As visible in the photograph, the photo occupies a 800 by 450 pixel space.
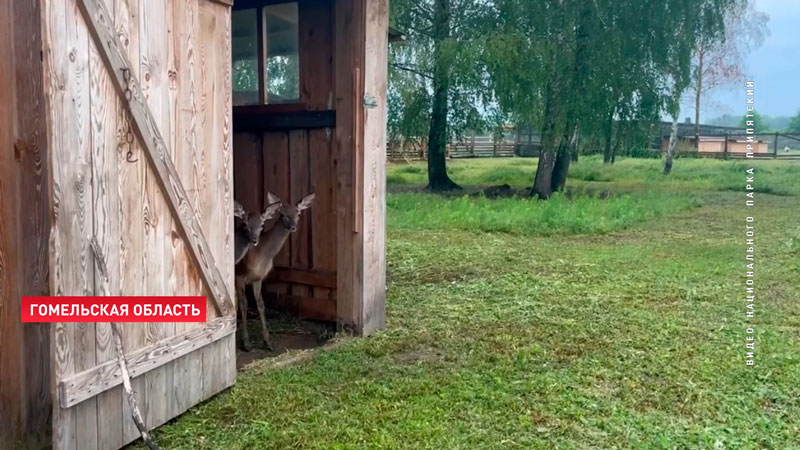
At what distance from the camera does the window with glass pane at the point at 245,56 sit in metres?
5.86

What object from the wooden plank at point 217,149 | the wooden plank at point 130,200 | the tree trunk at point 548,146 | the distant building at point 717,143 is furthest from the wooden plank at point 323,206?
the distant building at point 717,143

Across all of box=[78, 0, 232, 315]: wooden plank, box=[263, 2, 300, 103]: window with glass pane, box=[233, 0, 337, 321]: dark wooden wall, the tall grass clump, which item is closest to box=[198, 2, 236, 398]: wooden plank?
box=[78, 0, 232, 315]: wooden plank

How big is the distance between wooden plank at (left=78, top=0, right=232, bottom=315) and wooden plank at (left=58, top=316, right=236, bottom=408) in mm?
132

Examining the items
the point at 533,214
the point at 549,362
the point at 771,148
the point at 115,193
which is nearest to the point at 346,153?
the point at 549,362

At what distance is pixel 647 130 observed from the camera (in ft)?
50.0

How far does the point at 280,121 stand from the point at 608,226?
6.51 m

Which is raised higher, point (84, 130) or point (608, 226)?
point (84, 130)

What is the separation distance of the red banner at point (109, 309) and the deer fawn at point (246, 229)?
3.70ft

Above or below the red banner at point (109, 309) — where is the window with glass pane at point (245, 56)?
above

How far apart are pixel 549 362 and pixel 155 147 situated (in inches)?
108

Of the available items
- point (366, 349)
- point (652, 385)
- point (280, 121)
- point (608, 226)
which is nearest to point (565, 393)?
point (652, 385)

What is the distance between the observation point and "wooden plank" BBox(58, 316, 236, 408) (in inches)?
110

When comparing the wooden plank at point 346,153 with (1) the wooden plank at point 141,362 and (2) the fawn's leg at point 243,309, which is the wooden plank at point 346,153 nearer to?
(2) the fawn's leg at point 243,309

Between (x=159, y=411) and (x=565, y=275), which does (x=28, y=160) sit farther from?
(x=565, y=275)
